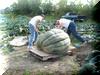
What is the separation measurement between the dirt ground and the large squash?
9cm

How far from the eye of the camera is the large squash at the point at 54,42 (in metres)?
2.43

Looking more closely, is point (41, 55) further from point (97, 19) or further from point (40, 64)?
point (97, 19)

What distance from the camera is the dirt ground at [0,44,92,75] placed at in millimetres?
2395

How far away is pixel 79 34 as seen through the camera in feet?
8.18

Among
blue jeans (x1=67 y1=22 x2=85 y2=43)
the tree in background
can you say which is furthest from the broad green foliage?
the tree in background

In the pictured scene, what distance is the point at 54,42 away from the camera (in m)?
2.43

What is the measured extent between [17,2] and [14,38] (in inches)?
12.9

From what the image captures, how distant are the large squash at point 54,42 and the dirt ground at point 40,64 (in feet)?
0.28

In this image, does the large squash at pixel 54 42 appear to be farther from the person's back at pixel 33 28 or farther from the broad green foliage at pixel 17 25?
the broad green foliage at pixel 17 25

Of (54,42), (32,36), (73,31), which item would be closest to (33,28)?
(32,36)

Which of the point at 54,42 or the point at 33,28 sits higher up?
the point at 33,28

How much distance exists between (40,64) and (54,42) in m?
0.23

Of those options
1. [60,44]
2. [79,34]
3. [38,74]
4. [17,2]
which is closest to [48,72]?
[38,74]

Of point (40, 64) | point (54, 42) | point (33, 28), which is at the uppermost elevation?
point (33, 28)
